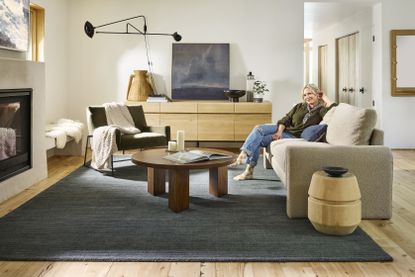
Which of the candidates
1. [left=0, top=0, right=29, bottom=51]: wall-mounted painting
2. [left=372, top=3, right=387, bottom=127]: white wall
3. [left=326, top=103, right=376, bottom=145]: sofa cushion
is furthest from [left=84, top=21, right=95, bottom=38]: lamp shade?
[left=372, top=3, right=387, bottom=127]: white wall

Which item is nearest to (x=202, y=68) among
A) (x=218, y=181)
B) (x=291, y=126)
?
(x=291, y=126)

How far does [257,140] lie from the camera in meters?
4.47

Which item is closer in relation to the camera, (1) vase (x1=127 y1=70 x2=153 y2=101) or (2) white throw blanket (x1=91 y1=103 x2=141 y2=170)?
(2) white throw blanket (x1=91 y1=103 x2=141 y2=170)

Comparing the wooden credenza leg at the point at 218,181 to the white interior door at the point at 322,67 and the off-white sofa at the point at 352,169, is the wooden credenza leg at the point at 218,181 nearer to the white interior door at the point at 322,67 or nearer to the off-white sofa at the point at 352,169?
the off-white sofa at the point at 352,169

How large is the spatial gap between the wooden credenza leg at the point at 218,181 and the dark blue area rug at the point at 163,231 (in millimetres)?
66

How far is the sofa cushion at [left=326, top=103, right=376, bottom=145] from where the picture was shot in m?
Result: 3.17

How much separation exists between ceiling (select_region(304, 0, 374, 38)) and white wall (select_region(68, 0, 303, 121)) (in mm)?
644

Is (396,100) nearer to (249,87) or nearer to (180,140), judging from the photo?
(249,87)

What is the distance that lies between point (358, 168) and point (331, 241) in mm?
628

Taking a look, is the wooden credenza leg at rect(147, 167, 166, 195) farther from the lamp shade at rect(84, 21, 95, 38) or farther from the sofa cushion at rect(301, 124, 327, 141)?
the lamp shade at rect(84, 21, 95, 38)

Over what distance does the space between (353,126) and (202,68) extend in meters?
3.81

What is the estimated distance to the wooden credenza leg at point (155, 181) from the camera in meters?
3.77

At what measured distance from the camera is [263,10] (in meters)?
6.74

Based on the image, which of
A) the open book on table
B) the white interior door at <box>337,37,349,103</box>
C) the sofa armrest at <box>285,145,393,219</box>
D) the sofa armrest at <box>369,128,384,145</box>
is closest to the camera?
the sofa armrest at <box>285,145,393,219</box>
